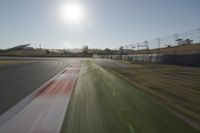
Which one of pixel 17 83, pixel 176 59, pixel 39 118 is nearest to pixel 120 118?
pixel 39 118

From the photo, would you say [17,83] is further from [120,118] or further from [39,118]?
[120,118]

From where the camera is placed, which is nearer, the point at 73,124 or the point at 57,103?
the point at 73,124

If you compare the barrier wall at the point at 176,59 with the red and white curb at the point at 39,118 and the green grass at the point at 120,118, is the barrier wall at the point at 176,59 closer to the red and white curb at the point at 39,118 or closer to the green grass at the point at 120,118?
the green grass at the point at 120,118

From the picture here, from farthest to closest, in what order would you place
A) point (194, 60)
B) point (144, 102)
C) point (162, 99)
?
point (194, 60)
point (162, 99)
point (144, 102)

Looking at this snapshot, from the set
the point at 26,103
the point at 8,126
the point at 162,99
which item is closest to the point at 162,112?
the point at 162,99

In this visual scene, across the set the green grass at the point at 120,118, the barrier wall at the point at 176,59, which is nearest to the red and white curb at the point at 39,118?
the green grass at the point at 120,118

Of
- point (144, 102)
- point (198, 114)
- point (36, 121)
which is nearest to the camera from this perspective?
point (36, 121)

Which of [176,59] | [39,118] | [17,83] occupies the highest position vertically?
[176,59]

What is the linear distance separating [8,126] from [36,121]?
2.24ft

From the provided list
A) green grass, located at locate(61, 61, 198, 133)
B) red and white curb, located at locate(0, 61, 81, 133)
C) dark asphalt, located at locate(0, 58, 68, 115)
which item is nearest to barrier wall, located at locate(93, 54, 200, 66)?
dark asphalt, located at locate(0, 58, 68, 115)

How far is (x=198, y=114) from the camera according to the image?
246 inches

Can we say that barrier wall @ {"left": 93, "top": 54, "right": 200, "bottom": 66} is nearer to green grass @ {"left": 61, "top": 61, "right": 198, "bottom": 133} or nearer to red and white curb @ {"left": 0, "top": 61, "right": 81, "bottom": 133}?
green grass @ {"left": 61, "top": 61, "right": 198, "bottom": 133}

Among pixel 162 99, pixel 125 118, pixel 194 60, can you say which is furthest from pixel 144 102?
pixel 194 60

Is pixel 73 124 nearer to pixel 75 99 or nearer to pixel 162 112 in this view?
pixel 162 112
